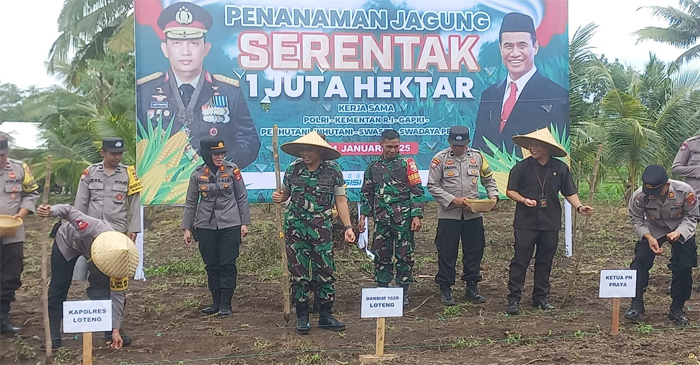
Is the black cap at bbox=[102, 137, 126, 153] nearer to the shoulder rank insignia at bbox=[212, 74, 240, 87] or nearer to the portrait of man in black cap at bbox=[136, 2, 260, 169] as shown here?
the portrait of man in black cap at bbox=[136, 2, 260, 169]

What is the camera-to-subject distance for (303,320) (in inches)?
209

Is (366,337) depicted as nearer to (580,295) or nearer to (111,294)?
(111,294)

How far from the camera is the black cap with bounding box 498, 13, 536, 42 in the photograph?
7.68 metres

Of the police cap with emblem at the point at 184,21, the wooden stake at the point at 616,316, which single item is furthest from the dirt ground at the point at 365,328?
the police cap with emblem at the point at 184,21

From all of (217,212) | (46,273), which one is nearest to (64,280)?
(46,273)

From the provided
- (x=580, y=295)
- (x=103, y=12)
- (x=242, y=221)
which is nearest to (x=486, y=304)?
(x=580, y=295)

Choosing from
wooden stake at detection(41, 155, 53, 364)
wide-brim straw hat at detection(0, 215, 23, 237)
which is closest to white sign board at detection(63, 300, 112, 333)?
wooden stake at detection(41, 155, 53, 364)

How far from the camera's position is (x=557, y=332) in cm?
529

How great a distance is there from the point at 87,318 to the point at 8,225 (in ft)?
4.73

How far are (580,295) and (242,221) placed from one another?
354cm

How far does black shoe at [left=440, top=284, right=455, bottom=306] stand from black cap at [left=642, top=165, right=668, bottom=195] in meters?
2.05

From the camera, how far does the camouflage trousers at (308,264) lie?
206 inches

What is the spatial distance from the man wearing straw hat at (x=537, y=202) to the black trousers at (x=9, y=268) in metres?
4.27

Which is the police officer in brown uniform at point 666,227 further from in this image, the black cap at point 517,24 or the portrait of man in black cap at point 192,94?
the portrait of man in black cap at point 192,94
